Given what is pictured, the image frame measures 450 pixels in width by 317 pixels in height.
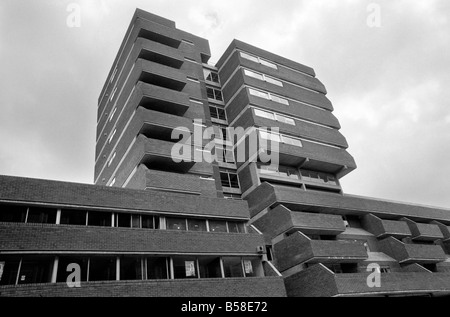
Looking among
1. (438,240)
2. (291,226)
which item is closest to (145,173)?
(291,226)

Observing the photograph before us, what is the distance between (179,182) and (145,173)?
2.29 m

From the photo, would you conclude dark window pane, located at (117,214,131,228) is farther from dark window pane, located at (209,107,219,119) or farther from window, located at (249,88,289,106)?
window, located at (249,88,289,106)

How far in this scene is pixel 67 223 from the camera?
17.1 metres

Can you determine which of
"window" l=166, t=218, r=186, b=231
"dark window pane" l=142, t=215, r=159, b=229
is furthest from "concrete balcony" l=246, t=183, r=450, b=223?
"dark window pane" l=142, t=215, r=159, b=229

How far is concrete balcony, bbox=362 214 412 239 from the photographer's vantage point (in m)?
31.9

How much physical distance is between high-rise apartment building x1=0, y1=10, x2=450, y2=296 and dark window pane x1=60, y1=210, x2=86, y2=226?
50 millimetres

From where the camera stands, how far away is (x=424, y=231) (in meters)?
34.2

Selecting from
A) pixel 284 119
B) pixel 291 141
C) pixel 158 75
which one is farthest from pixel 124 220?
A: pixel 284 119

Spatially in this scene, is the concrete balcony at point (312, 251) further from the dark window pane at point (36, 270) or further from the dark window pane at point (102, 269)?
the dark window pane at point (36, 270)

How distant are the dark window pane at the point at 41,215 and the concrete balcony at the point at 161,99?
13.0m

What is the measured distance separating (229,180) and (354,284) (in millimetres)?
13908

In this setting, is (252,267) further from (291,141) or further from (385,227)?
(385,227)

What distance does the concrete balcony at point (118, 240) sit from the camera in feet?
49.0

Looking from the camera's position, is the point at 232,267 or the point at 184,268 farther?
the point at 232,267
